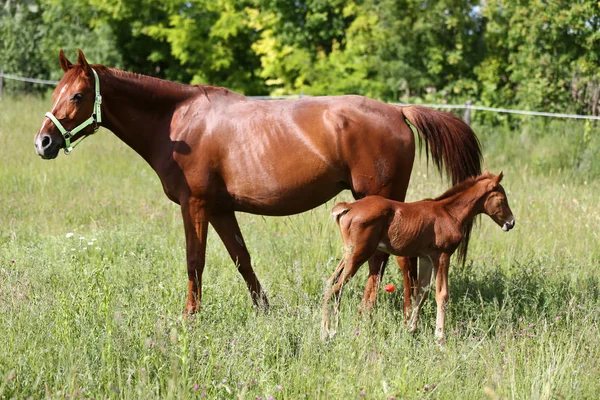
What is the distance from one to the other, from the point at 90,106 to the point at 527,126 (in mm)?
9679

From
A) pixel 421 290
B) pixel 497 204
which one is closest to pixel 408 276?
pixel 421 290

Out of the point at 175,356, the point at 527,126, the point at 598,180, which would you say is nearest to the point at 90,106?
the point at 175,356

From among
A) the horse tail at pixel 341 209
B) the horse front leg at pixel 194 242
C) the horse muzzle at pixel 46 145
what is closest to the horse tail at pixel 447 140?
the horse tail at pixel 341 209

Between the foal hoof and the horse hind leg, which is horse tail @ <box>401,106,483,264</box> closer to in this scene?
the horse hind leg

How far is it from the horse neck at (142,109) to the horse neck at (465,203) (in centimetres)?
210

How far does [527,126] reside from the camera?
12.8 meters

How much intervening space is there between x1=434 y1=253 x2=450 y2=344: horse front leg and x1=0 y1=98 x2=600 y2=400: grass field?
0.38ft

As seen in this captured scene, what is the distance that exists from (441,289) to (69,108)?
291 cm

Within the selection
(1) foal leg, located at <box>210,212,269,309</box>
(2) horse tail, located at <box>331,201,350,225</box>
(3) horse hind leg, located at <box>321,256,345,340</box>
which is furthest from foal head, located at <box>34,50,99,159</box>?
(3) horse hind leg, located at <box>321,256,345,340</box>

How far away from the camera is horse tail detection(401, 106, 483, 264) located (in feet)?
16.8

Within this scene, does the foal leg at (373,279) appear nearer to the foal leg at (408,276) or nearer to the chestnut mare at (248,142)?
the chestnut mare at (248,142)

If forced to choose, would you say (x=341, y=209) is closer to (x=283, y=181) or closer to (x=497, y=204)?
(x=283, y=181)

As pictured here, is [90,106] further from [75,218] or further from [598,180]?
[598,180]

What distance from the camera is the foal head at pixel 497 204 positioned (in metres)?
4.74
